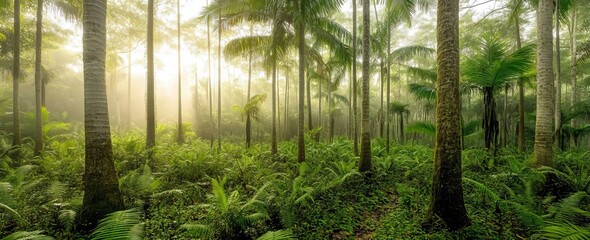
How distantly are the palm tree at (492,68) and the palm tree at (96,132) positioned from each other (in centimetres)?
831

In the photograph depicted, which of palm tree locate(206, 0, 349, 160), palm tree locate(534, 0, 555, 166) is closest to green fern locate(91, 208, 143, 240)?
palm tree locate(206, 0, 349, 160)

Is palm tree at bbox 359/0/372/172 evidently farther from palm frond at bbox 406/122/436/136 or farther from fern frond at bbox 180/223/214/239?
fern frond at bbox 180/223/214/239

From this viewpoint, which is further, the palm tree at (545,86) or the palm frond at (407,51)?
the palm frond at (407,51)

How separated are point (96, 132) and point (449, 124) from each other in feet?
16.8

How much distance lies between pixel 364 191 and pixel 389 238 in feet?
6.98

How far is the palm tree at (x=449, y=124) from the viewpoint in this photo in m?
3.35

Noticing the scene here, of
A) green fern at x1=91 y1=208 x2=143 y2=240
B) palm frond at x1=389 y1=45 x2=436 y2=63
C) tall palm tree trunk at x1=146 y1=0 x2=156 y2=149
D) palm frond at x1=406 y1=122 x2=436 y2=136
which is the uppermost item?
palm frond at x1=389 y1=45 x2=436 y2=63

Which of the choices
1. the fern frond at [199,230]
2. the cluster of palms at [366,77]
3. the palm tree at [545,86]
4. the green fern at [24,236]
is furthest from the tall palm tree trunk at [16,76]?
the palm tree at [545,86]

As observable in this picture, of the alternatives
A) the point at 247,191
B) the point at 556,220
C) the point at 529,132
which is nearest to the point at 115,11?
the point at 247,191

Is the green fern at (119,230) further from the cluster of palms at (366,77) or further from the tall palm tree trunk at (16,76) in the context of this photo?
the tall palm tree trunk at (16,76)

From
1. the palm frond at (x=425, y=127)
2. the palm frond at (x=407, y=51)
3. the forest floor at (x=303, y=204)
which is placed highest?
the palm frond at (x=407, y=51)

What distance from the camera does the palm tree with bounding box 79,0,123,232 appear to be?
137 inches

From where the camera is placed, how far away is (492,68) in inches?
247

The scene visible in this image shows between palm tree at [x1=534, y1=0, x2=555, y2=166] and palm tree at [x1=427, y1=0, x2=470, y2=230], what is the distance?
3.58m
